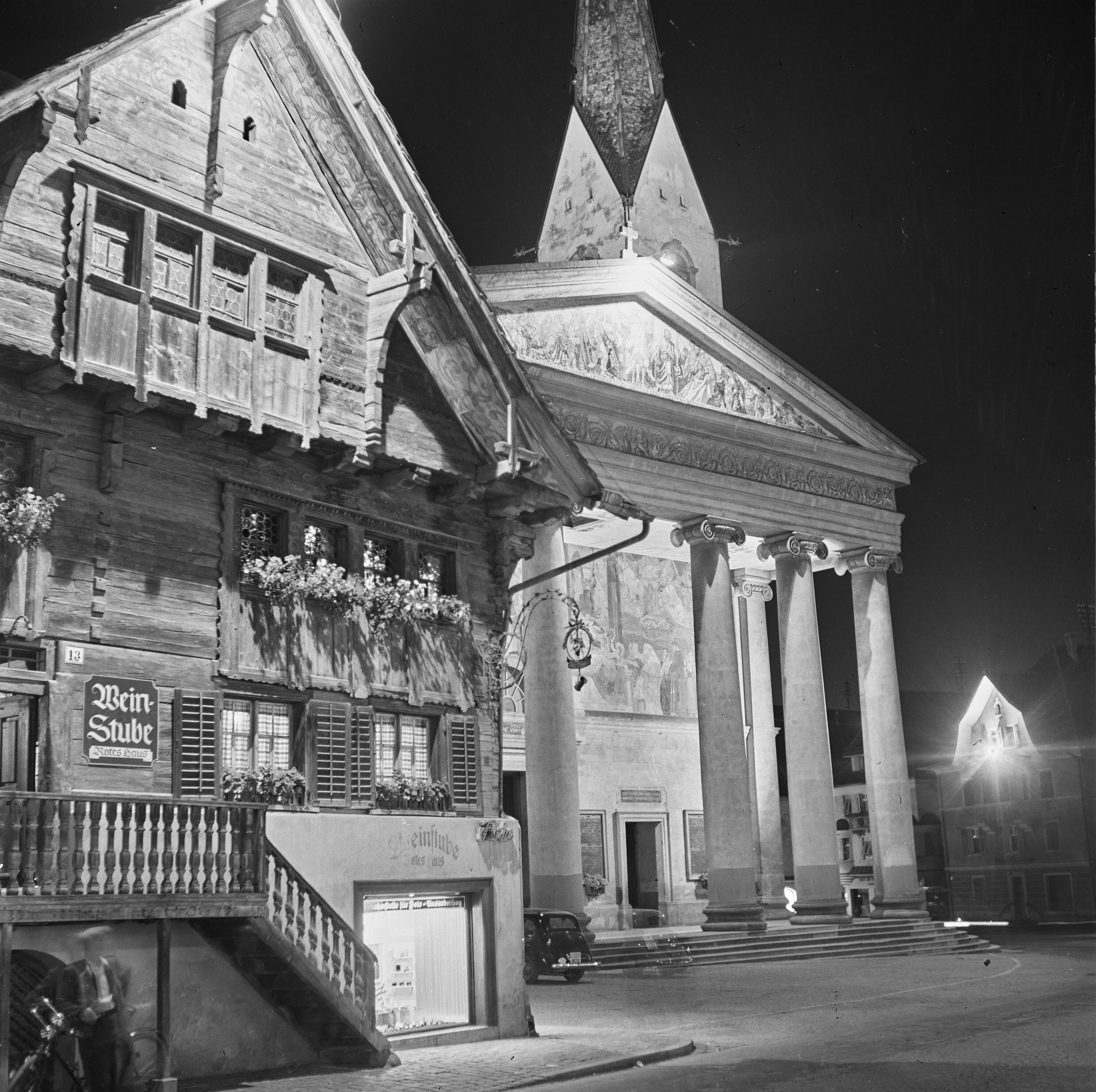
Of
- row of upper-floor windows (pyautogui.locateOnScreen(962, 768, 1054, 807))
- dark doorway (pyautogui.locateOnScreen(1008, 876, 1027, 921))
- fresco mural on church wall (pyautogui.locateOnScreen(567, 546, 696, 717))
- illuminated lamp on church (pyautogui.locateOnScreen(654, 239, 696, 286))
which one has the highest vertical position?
illuminated lamp on church (pyautogui.locateOnScreen(654, 239, 696, 286))

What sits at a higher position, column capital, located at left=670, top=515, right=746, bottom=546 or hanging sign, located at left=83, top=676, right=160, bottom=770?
Result: column capital, located at left=670, top=515, right=746, bottom=546

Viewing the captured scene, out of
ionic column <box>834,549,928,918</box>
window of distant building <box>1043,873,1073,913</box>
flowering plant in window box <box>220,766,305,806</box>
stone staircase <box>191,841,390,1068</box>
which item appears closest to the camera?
stone staircase <box>191,841,390,1068</box>

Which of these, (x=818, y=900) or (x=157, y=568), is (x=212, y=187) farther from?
(x=818, y=900)

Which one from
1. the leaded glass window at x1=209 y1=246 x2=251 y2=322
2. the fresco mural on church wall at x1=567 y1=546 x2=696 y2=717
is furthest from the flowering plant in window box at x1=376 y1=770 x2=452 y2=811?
the fresco mural on church wall at x1=567 y1=546 x2=696 y2=717

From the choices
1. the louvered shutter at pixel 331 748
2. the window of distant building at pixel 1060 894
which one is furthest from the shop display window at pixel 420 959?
the window of distant building at pixel 1060 894

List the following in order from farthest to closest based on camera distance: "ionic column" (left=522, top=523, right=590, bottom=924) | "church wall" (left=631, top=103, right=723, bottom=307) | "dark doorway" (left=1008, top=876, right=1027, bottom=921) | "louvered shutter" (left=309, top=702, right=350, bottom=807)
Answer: "dark doorway" (left=1008, top=876, right=1027, bottom=921) → "church wall" (left=631, top=103, right=723, bottom=307) → "ionic column" (left=522, top=523, right=590, bottom=924) → "louvered shutter" (left=309, top=702, right=350, bottom=807)

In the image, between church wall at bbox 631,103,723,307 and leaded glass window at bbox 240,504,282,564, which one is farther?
church wall at bbox 631,103,723,307

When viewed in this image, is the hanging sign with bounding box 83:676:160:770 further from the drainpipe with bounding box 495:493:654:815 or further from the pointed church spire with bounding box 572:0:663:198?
the pointed church spire with bounding box 572:0:663:198

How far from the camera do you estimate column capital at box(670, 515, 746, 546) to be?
119 ft

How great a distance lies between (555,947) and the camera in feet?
92.6

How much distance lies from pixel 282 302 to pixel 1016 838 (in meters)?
57.1

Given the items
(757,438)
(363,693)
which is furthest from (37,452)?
(757,438)

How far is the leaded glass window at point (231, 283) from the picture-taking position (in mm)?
17109

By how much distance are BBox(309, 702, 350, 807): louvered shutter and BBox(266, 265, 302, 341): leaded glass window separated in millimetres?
4673
